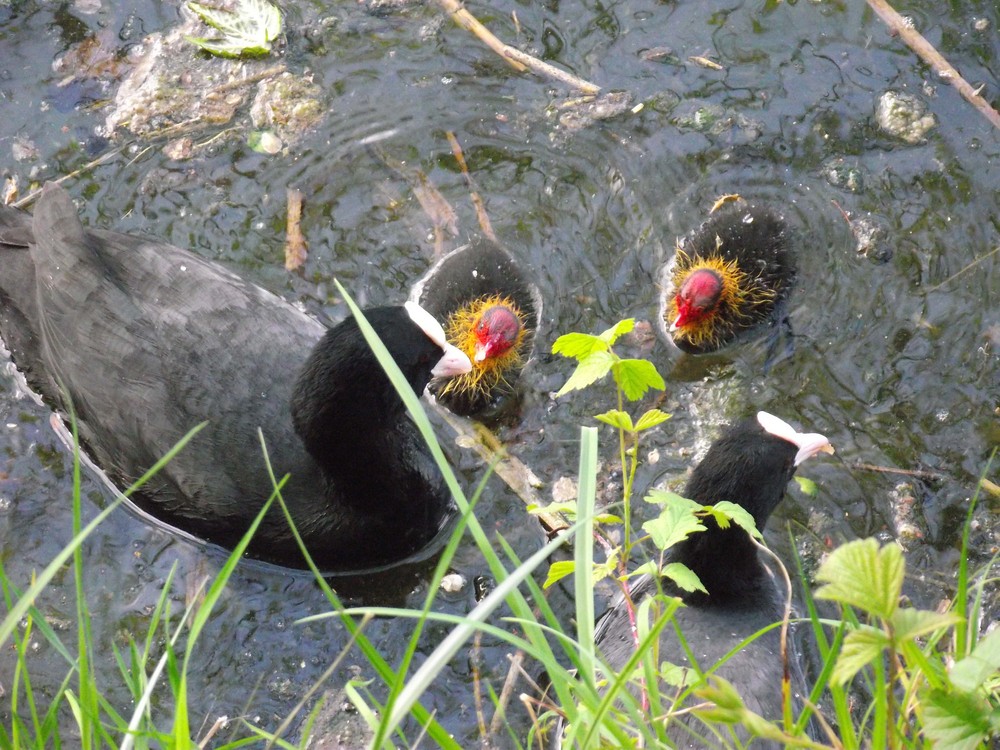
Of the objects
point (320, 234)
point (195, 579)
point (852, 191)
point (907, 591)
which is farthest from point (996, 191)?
point (195, 579)

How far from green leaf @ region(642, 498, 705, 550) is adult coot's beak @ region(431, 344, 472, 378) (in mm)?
1461

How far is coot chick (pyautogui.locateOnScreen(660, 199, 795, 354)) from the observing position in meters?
4.11

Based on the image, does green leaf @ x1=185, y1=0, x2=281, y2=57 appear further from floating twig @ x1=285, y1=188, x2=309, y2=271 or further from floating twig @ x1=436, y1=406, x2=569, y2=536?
floating twig @ x1=436, y1=406, x2=569, y2=536

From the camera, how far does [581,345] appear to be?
7.76 ft

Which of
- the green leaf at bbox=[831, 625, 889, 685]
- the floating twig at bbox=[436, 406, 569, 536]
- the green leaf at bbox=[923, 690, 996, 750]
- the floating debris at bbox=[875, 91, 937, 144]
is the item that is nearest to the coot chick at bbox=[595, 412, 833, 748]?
the floating twig at bbox=[436, 406, 569, 536]

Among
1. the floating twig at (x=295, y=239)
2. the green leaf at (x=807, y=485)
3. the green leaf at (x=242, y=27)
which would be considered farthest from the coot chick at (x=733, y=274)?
the green leaf at (x=242, y=27)

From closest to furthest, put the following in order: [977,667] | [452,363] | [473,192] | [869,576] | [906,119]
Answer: [869,576], [977,667], [452,363], [906,119], [473,192]

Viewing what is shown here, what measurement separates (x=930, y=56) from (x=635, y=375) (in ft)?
9.62

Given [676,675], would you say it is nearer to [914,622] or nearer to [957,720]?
[957,720]

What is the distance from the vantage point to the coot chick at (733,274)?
13.5 ft

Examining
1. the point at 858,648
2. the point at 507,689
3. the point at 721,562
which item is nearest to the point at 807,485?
the point at 721,562

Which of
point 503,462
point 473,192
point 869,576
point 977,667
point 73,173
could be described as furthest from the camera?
point 73,173

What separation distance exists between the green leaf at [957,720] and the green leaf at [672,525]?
23.9 inches

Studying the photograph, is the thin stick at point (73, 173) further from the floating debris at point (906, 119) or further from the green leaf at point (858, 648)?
the green leaf at point (858, 648)
